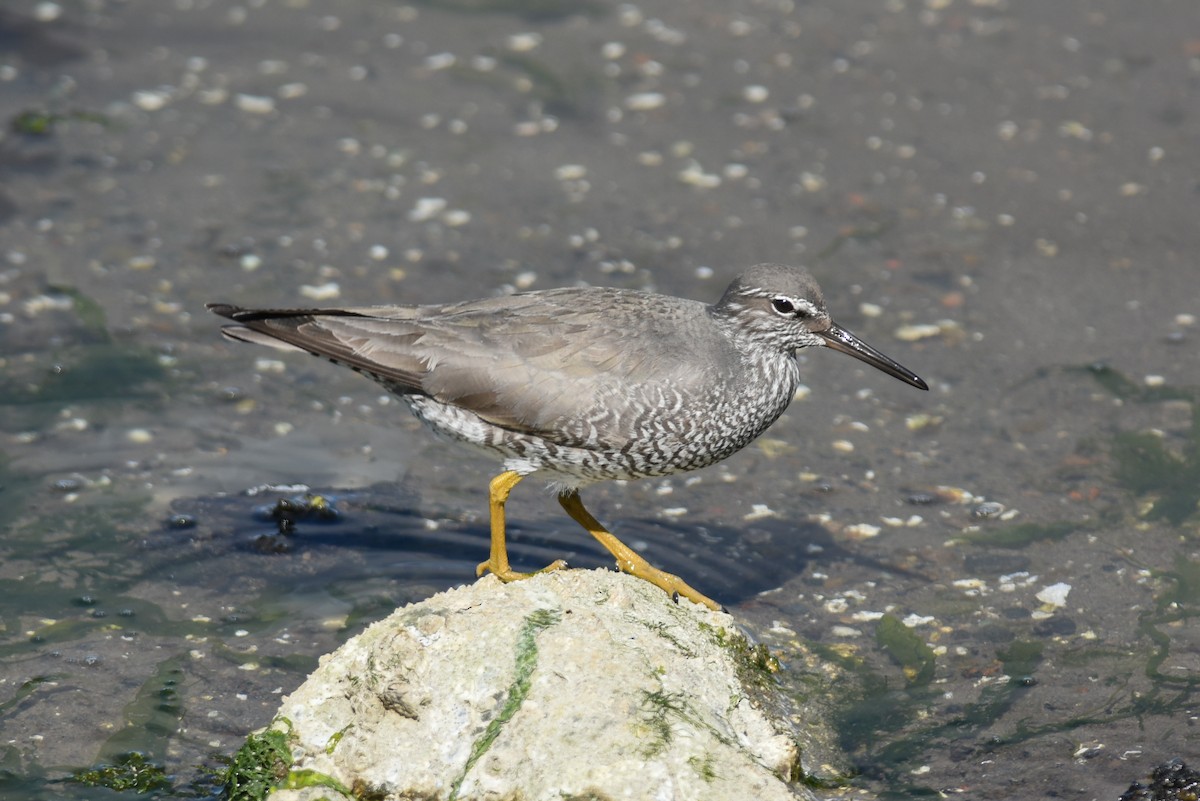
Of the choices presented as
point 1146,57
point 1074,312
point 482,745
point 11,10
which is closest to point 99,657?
point 482,745

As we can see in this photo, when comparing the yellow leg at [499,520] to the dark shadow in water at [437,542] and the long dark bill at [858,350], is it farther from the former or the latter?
the long dark bill at [858,350]

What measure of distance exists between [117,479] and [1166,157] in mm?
7925

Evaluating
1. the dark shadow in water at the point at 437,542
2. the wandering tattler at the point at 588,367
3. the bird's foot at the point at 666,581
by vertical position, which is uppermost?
the wandering tattler at the point at 588,367

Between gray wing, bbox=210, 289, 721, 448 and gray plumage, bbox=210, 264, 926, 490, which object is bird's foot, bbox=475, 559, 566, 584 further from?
gray wing, bbox=210, 289, 721, 448

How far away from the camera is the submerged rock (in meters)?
4.59

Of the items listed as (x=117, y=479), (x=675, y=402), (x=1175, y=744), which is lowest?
(x=117, y=479)

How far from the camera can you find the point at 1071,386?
8250mm

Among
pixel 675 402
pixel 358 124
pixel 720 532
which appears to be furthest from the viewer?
pixel 358 124

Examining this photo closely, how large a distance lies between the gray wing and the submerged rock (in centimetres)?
91

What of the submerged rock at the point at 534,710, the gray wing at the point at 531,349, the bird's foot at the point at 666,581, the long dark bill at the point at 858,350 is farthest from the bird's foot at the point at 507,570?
the long dark bill at the point at 858,350

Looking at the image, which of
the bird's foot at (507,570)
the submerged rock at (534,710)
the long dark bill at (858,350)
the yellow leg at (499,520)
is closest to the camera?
the submerged rock at (534,710)

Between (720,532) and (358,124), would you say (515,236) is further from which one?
(720,532)

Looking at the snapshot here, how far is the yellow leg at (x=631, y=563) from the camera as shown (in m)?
6.11

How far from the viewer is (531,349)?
6.08 metres
